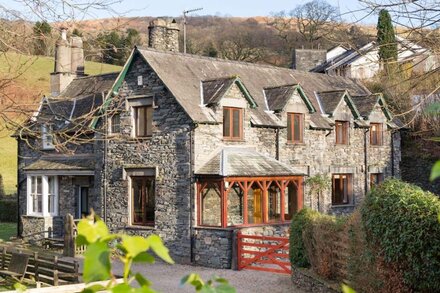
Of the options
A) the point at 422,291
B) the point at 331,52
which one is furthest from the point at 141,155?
the point at 331,52

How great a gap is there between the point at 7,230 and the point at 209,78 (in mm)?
14673

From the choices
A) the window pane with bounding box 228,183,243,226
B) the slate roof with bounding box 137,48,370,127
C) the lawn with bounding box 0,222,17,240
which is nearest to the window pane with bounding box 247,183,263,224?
the window pane with bounding box 228,183,243,226

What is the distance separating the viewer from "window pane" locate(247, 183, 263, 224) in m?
24.3

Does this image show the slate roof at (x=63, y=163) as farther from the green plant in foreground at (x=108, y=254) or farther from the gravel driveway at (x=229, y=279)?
the green plant in foreground at (x=108, y=254)

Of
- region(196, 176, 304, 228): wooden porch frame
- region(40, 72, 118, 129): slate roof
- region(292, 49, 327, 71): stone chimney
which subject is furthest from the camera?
region(292, 49, 327, 71): stone chimney

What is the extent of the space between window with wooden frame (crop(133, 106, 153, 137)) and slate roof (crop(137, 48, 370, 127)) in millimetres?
1426

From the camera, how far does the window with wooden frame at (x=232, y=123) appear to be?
76.2ft

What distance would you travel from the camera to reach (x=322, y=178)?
87.3ft

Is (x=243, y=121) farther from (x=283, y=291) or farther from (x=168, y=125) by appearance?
(x=283, y=291)

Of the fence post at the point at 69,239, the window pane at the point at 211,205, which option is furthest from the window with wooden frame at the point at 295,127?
the fence post at the point at 69,239

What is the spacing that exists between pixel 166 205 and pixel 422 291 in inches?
495

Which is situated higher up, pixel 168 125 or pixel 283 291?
pixel 168 125

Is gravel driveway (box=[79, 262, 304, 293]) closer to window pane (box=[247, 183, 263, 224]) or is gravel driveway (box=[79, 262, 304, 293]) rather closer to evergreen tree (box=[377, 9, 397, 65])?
window pane (box=[247, 183, 263, 224])

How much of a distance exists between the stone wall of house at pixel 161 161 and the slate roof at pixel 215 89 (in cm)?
116
